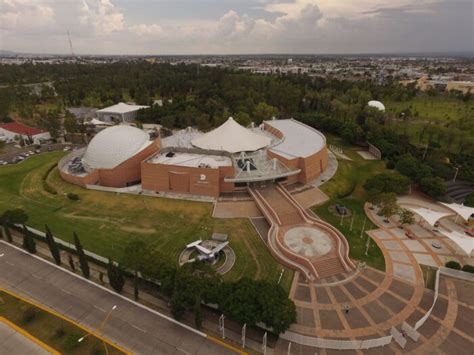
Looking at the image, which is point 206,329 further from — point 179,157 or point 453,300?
point 179,157

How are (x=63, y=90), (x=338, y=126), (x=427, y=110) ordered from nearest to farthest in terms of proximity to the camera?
1. (x=338, y=126)
2. (x=427, y=110)
3. (x=63, y=90)

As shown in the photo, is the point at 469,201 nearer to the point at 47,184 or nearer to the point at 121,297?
the point at 121,297

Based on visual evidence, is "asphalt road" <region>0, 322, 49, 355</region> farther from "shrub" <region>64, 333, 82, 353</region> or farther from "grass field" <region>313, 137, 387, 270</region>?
"grass field" <region>313, 137, 387, 270</region>

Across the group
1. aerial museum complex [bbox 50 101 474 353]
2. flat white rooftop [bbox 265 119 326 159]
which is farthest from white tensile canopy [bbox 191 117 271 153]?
flat white rooftop [bbox 265 119 326 159]

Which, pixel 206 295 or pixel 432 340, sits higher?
pixel 206 295

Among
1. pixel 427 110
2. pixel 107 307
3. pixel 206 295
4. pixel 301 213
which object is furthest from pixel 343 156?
pixel 427 110

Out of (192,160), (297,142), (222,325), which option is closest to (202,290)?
(222,325)

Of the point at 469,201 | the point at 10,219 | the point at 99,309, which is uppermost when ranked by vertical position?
the point at 10,219
